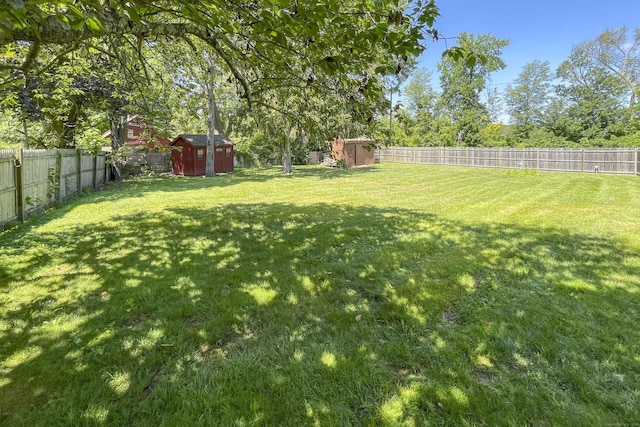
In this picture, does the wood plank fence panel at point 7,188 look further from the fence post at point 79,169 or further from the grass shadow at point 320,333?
the fence post at point 79,169

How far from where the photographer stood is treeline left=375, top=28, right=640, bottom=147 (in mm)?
29375

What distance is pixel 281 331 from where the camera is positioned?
2879 millimetres

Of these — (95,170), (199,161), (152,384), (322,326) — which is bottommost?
(152,384)

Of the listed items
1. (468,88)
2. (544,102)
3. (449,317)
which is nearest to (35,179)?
(449,317)

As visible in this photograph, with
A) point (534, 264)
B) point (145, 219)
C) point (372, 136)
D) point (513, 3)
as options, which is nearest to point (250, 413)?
point (372, 136)

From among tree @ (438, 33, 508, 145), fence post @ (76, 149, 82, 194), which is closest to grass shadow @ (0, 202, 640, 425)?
fence post @ (76, 149, 82, 194)

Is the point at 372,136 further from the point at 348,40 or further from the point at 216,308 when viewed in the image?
the point at 216,308

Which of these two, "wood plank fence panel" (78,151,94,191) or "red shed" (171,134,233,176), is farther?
"red shed" (171,134,233,176)

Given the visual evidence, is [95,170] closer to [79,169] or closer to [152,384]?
[79,169]

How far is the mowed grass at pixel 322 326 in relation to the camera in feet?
6.66

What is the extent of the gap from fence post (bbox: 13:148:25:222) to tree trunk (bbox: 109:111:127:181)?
8.36 meters

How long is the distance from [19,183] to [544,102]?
48.5 metres

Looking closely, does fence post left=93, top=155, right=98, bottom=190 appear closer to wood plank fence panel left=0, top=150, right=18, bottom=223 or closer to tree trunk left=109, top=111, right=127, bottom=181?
tree trunk left=109, top=111, right=127, bottom=181

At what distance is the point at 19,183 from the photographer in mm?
6922
